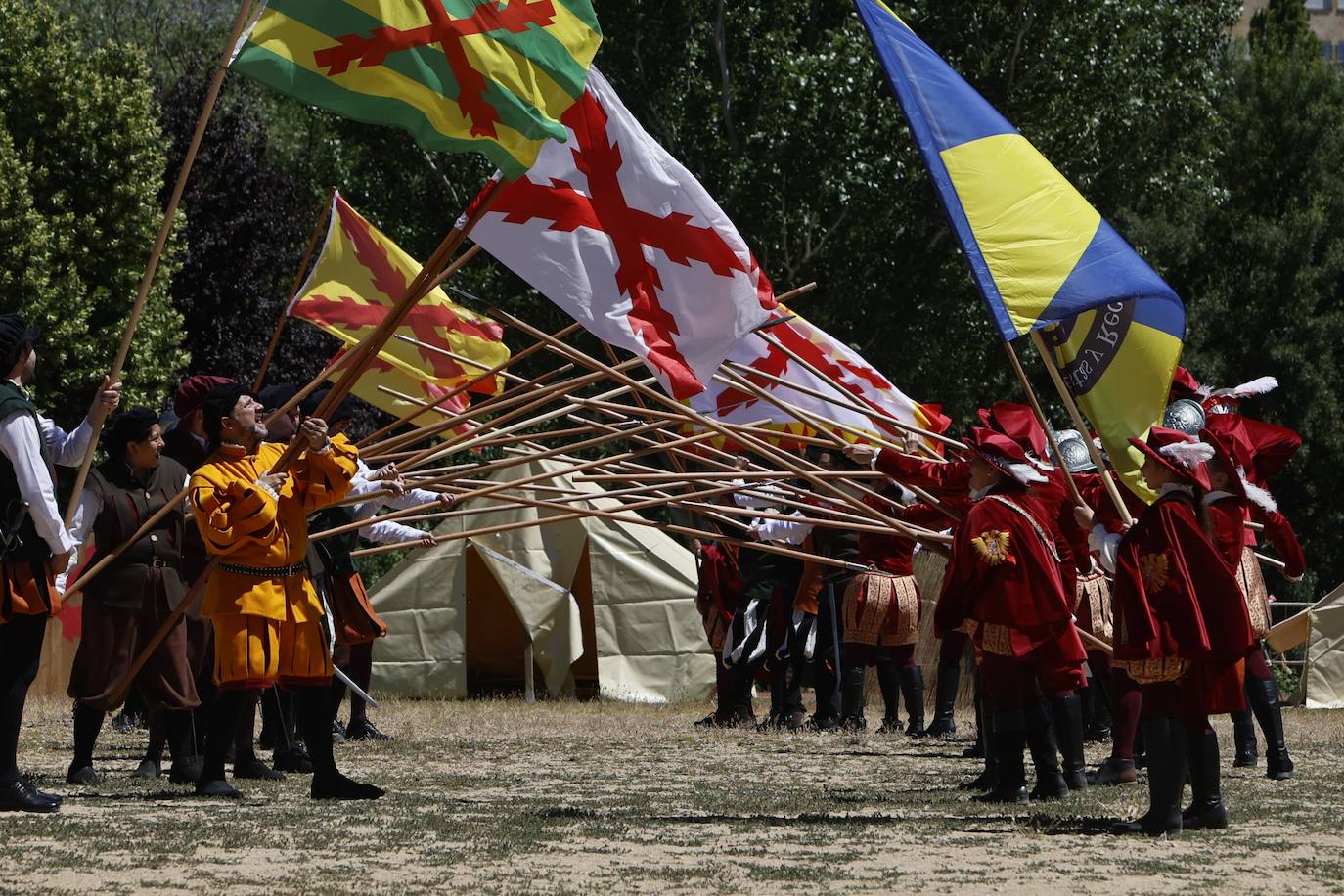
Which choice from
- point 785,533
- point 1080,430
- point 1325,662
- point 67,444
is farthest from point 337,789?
point 1325,662

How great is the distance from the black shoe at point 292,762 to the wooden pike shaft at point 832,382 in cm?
314

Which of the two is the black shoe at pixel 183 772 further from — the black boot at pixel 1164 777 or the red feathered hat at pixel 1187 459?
the red feathered hat at pixel 1187 459

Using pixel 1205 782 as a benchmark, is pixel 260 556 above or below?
above

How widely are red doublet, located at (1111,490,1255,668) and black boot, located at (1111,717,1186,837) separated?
0.28 meters

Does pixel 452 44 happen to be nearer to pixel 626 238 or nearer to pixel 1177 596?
pixel 626 238

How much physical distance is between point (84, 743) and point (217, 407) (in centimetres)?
201

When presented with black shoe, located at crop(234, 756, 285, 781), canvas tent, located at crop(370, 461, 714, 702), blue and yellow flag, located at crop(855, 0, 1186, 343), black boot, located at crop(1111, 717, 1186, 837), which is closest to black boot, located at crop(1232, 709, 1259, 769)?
blue and yellow flag, located at crop(855, 0, 1186, 343)

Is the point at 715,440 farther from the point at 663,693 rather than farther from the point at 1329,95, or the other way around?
the point at 1329,95

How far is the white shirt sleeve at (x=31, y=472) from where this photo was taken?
6949 millimetres

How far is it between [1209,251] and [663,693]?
49.2 ft

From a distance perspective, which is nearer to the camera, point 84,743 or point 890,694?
point 84,743

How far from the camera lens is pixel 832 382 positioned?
953 centimetres

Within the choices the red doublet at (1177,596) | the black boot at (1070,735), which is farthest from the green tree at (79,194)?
the red doublet at (1177,596)

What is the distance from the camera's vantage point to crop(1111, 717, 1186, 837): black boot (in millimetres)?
6848
